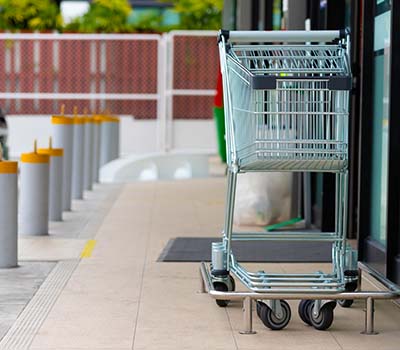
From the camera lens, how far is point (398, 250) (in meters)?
7.47

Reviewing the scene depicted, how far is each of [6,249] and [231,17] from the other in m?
12.6

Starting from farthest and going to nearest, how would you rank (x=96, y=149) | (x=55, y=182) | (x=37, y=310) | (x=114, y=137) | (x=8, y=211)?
(x=114, y=137), (x=96, y=149), (x=55, y=182), (x=8, y=211), (x=37, y=310)

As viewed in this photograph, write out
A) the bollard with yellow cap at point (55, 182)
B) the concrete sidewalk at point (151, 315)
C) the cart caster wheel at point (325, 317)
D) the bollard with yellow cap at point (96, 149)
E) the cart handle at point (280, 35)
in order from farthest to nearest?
1. the bollard with yellow cap at point (96, 149)
2. the bollard with yellow cap at point (55, 182)
3. the cart handle at point (280, 35)
4. the cart caster wheel at point (325, 317)
5. the concrete sidewalk at point (151, 315)

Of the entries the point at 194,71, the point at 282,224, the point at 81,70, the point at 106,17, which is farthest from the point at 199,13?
the point at 282,224

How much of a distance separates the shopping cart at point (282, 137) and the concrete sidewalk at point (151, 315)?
0.19 meters

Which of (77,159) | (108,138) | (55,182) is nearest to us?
(55,182)

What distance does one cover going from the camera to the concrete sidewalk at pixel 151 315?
585cm

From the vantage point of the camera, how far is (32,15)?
28.2 m

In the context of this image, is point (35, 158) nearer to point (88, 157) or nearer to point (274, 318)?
point (274, 318)

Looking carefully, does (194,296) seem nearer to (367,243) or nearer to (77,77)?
(367,243)

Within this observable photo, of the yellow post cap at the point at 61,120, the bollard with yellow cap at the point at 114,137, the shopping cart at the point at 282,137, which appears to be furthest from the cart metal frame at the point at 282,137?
the bollard with yellow cap at the point at 114,137

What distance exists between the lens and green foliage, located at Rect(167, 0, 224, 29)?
28.5m

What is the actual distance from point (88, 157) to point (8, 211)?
22.6ft

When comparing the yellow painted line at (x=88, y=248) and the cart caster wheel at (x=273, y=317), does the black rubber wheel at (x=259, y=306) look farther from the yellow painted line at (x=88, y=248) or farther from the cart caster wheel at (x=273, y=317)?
the yellow painted line at (x=88, y=248)
